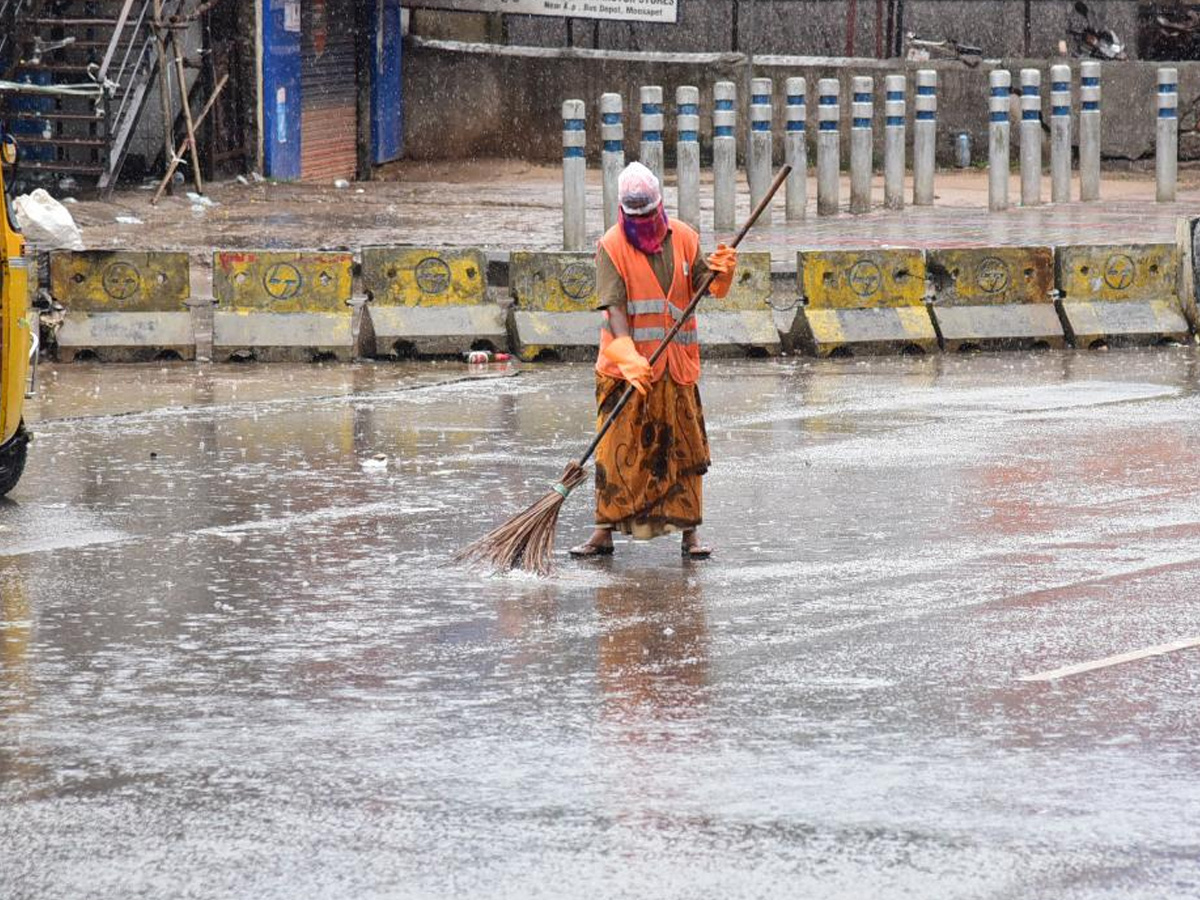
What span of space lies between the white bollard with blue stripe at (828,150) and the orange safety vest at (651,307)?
1400 cm

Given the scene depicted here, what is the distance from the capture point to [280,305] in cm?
1633

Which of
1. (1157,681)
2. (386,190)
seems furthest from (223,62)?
(1157,681)

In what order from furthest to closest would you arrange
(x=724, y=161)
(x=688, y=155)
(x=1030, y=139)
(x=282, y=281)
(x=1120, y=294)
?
(x=1030, y=139), (x=724, y=161), (x=688, y=155), (x=1120, y=294), (x=282, y=281)

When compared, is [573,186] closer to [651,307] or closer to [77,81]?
[77,81]

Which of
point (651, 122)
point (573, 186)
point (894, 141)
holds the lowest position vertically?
point (573, 186)

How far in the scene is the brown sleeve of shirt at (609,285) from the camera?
9555mm

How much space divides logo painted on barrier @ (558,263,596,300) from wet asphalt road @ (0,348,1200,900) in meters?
3.30

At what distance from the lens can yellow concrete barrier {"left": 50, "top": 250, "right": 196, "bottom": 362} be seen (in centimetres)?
1611

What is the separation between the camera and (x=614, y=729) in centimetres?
686

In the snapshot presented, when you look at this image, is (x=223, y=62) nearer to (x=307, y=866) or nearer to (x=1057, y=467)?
(x=1057, y=467)

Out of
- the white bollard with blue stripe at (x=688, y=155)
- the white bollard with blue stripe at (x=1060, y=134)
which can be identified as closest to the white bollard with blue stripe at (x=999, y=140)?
the white bollard with blue stripe at (x=1060, y=134)

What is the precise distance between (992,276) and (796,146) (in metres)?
6.13

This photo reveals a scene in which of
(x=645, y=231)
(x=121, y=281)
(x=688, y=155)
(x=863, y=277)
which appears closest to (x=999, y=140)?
(x=688, y=155)

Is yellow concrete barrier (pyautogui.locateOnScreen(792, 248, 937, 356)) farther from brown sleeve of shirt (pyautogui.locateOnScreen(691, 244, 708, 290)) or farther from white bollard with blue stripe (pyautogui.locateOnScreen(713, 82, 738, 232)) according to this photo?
brown sleeve of shirt (pyautogui.locateOnScreen(691, 244, 708, 290))
